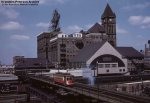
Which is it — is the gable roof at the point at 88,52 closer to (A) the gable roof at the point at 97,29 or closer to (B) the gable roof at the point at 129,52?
(B) the gable roof at the point at 129,52

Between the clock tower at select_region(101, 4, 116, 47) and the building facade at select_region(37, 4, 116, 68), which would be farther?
the clock tower at select_region(101, 4, 116, 47)

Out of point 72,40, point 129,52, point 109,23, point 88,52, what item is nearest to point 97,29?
point 109,23

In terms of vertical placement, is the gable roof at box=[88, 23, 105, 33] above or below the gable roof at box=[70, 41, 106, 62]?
above

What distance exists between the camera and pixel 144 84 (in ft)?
275

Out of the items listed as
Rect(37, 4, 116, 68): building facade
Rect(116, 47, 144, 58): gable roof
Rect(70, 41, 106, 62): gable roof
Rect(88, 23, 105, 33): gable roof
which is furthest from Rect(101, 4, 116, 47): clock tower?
Rect(70, 41, 106, 62): gable roof

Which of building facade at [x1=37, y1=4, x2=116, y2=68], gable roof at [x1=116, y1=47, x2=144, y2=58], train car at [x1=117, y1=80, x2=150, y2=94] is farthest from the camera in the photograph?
building facade at [x1=37, y1=4, x2=116, y2=68]

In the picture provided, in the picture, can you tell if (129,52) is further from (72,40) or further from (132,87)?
(132,87)

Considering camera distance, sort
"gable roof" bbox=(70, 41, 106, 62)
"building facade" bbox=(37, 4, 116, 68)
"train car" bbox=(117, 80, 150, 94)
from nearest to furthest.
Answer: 1. "train car" bbox=(117, 80, 150, 94)
2. "gable roof" bbox=(70, 41, 106, 62)
3. "building facade" bbox=(37, 4, 116, 68)

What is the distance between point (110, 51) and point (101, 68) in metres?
9.77

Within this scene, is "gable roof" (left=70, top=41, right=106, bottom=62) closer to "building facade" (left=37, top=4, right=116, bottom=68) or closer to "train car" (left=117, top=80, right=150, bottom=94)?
"building facade" (left=37, top=4, right=116, bottom=68)

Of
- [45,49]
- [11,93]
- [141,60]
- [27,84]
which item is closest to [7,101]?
[11,93]

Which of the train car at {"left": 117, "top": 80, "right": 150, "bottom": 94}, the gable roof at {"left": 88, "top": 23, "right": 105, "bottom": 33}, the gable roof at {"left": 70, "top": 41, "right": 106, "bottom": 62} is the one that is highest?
the gable roof at {"left": 88, "top": 23, "right": 105, "bottom": 33}

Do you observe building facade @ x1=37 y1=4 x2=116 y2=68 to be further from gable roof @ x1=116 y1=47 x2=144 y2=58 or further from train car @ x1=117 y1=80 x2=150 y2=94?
train car @ x1=117 y1=80 x2=150 y2=94

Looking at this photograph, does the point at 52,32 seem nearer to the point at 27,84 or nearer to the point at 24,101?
the point at 27,84
